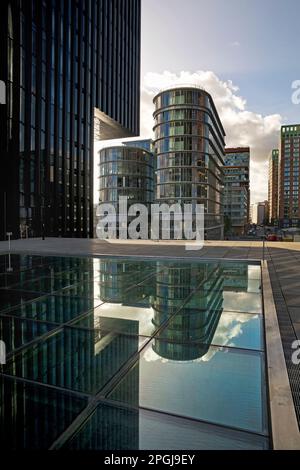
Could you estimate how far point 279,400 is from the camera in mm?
3254

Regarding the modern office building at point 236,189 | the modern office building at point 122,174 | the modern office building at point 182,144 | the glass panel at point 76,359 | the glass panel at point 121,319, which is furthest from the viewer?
the modern office building at point 236,189

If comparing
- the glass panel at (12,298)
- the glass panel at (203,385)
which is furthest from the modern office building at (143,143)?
the glass panel at (203,385)

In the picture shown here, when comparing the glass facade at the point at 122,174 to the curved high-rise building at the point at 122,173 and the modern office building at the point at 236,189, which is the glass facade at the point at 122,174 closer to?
the curved high-rise building at the point at 122,173

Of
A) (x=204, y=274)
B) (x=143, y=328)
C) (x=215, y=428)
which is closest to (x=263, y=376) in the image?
(x=215, y=428)

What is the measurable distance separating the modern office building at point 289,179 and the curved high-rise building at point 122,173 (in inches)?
3957

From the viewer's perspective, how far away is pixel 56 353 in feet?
15.3

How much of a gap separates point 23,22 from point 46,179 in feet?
54.9

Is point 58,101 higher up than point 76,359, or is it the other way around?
point 58,101

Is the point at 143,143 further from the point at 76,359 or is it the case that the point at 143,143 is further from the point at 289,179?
the point at 76,359

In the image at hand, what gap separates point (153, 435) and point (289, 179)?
184926 mm

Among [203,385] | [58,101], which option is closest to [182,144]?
[58,101]

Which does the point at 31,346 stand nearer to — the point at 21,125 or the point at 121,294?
the point at 121,294

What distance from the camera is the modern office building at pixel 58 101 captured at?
30.1 meters

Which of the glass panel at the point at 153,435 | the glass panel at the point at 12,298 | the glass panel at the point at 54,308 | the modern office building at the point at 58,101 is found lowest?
Answer: the glass panel at the point at 153,435
